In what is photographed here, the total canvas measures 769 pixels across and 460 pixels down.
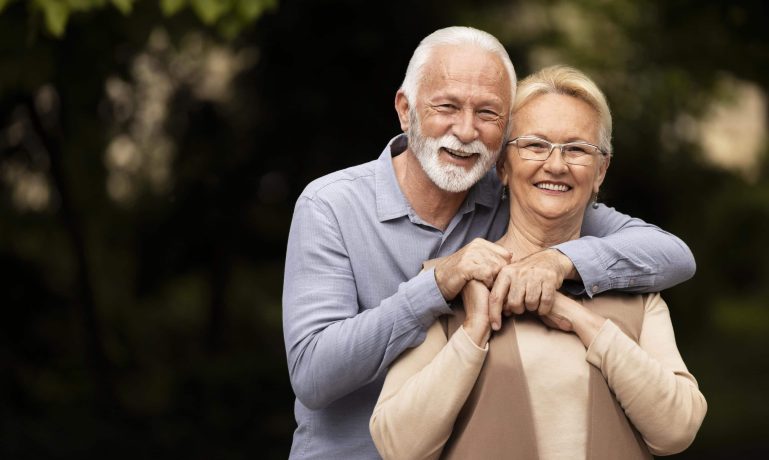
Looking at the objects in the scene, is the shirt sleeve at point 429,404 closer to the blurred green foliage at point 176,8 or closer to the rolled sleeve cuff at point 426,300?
the rolled sleeve cuff at point 426,300

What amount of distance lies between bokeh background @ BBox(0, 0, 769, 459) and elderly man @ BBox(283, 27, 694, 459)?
3263 millimetres

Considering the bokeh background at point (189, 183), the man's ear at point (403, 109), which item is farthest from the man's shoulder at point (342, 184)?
the bokeh background at point (189, 183)

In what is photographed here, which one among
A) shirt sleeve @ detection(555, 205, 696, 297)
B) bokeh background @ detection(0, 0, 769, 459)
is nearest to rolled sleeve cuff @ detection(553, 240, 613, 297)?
shirt sleeve @ detection(555, 205, 696, 297)

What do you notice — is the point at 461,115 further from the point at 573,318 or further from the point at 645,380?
the point at 645,380

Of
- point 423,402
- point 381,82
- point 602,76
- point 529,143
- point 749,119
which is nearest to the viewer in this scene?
point 423,402

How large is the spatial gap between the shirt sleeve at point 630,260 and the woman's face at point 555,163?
10 cm

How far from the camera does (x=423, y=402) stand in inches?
97.8

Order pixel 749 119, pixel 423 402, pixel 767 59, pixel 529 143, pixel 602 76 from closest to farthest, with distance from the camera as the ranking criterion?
pixel 423 402, pixel 529 143, pixel 767 59, pixel 602 76, pixel 749 119

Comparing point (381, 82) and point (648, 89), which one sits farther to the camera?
point (648, 89)

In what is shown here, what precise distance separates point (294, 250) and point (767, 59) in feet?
16.4

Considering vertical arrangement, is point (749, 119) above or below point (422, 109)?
below

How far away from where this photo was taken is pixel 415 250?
2889mm

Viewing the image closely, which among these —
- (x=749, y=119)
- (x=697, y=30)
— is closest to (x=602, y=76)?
(x=697, y=30)

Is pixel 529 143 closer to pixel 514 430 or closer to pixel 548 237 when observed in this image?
pixel 548 237
